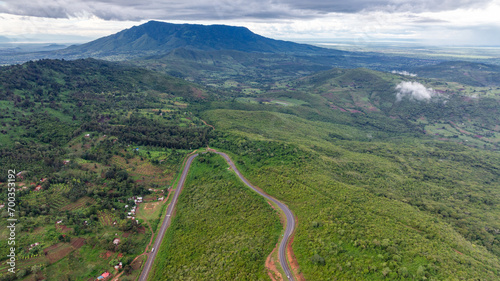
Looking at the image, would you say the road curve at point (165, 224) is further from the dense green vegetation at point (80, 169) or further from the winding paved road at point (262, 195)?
the dense green vegetation at point (80, 169)

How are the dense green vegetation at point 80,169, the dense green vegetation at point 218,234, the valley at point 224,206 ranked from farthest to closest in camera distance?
the dense green vegetation at point 80,169
the dense green vegetation at point 218,234
the valley at point 224,206

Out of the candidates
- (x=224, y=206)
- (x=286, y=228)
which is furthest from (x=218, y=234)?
(x=286, y=228)

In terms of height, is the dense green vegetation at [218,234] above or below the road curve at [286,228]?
below

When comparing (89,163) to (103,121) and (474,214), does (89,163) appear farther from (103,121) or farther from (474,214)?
(474,214)

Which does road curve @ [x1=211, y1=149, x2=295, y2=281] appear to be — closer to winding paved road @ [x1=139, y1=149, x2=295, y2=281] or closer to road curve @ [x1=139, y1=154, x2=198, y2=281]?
winding paved road @ [x1=139, y1=149, x2=295, y2=281]

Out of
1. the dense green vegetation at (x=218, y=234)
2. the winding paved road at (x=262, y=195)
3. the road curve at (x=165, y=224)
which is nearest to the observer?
the winding paved road at (x=262, y=195)

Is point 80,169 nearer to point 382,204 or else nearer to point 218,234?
point 218,234

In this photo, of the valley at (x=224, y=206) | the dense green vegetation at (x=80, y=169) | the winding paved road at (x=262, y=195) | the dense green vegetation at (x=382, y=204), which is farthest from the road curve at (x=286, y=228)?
the dense green vegetation at (x=80, y=169)

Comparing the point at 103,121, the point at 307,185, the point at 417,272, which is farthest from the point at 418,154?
the point at 103,121

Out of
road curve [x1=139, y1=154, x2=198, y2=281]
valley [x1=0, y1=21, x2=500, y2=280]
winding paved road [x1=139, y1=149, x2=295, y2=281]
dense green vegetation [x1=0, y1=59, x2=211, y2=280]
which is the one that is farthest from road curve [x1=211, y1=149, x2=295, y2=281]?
dense green vegetation [x1=0, y1=59, x2=211, y2=280]
